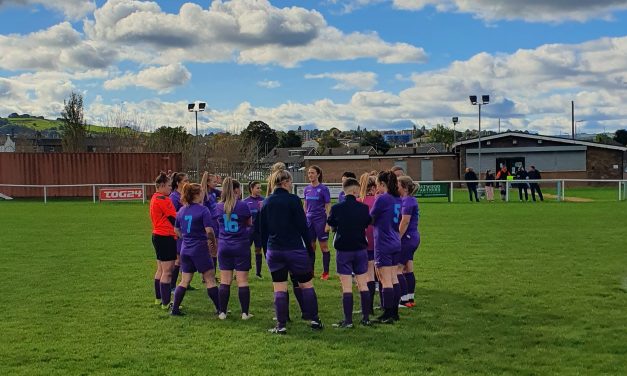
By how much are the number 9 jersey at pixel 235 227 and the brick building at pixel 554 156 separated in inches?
1639

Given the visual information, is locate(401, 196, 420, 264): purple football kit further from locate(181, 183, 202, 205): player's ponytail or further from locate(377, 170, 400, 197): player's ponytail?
locate(181, 183, 202, 205): player's ponytail

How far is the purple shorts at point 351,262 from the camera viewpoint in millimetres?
7328

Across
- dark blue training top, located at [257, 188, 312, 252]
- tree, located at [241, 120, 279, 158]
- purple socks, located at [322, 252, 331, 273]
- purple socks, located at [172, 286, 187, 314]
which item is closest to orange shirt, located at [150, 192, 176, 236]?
purple socks, located at [172, 286, 187, 314]

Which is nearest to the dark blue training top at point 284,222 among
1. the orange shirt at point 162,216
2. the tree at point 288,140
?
the orange shirt at point 162,216

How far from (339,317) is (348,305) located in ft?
2.19

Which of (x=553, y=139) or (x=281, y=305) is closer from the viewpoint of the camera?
(x=281, y=305)

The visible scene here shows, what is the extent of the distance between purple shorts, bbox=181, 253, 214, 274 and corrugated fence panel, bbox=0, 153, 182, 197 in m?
30.4

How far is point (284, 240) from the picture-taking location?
7.00 metres

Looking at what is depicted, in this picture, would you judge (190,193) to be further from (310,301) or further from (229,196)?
(310,301)

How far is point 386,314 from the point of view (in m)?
7.66

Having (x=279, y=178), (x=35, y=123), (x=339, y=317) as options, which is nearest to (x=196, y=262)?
(x=279, y=178)

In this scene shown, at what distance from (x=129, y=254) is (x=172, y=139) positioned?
5039cm

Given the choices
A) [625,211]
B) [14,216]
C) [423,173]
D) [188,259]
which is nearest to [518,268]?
[188,259]

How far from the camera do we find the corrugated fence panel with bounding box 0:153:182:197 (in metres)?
36.1
